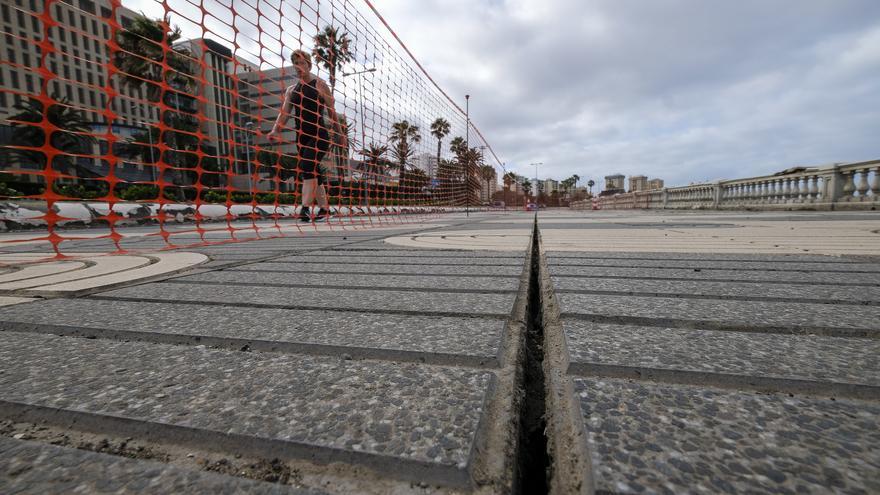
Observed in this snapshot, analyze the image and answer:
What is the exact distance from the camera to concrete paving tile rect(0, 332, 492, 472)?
538mm

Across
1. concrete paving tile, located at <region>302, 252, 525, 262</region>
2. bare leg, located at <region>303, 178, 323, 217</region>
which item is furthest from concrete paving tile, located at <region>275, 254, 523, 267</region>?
bare leg, located at <region>303, 178, 323, 217</region>

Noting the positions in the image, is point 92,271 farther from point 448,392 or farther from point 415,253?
point 448,392

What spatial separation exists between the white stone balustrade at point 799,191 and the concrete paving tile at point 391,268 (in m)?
16.1

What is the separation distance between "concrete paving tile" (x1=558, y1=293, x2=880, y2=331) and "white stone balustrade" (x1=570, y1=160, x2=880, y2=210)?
16.0 metres

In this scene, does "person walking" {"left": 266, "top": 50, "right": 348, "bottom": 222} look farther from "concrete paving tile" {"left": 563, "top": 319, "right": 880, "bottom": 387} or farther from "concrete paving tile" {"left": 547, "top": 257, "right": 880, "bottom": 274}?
"concrete paving tile" {"left": 563, "top": 319, "right": 880, "bottom": 387}

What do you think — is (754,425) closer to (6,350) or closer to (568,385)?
(568,385)

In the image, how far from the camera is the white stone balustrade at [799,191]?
479 inches

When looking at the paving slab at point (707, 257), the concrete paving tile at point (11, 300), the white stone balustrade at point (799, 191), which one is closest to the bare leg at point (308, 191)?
the paving slab at point (707, 257)

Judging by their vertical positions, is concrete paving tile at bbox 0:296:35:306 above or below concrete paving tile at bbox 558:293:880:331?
above

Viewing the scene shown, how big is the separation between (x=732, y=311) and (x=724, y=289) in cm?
34

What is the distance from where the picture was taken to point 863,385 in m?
0.63

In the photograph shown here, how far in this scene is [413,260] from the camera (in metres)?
2.21

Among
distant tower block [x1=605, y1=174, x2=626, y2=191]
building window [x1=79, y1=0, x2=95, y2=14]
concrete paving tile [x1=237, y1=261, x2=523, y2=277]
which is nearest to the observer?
concrete paving tile [x1=237, y1=261, x2=523, y2=277]

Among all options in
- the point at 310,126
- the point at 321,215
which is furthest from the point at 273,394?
the point at 321,215
